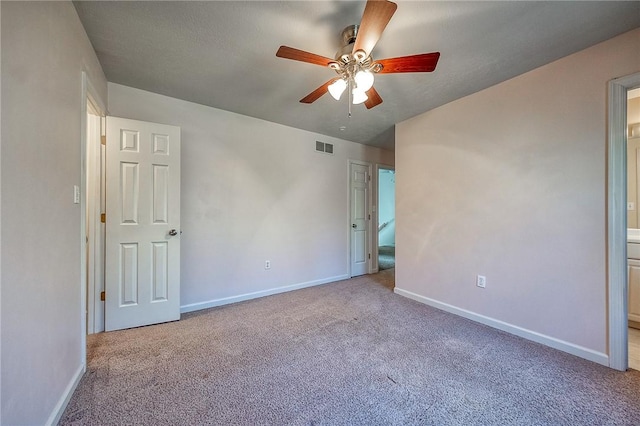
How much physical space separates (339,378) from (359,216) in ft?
9.65

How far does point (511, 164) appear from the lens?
2.33 metres

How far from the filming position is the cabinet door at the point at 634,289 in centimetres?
230

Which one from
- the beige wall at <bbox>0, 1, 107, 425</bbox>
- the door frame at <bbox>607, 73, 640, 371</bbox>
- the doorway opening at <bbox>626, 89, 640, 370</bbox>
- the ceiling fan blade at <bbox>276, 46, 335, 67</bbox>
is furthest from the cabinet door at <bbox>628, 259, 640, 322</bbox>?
the beige wall at <bbox>0, 1, 107, 425</bbox>

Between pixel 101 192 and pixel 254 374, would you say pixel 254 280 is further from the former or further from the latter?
pixel 101 192

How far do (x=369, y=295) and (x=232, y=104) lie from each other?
291cm

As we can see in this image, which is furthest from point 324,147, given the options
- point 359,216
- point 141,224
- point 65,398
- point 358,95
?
point 65,398

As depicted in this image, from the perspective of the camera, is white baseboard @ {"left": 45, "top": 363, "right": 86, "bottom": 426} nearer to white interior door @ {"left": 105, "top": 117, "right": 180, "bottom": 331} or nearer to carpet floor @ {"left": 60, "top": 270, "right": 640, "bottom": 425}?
carpet floor @ {"left": 60, "top": 270, "right": 640, "bottom": 425}

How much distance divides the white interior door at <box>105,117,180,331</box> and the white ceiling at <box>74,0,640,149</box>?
586 millimetres

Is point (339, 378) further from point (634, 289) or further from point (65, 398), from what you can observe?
point (634, 289)

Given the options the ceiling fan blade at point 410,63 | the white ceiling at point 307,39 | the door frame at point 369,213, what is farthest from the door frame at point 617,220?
the door frame at point 369,213

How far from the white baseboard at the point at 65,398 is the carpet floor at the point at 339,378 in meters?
0.04

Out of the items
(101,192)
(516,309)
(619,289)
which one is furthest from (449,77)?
(101,192)

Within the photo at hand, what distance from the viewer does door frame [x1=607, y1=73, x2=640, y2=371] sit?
1.75m

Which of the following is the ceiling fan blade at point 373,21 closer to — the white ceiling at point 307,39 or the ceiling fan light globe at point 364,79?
the ceiling fan light globe at point 364,79
